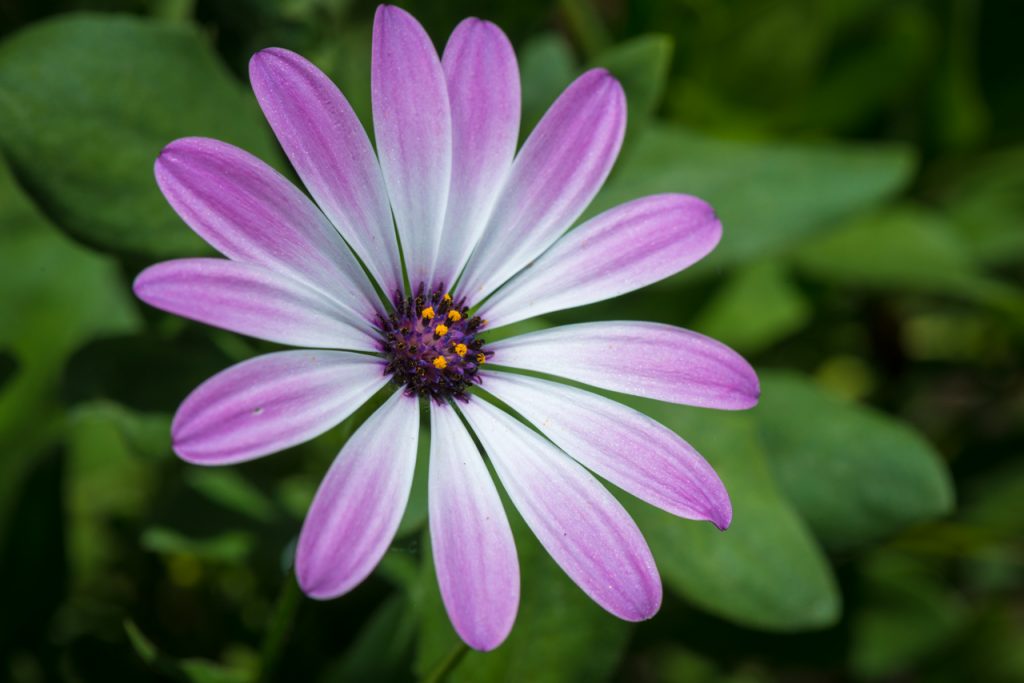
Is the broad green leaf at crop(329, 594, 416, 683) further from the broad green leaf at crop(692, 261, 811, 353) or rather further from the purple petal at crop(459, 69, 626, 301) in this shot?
the broad green leaf at crop(692, 261, 811, 353)

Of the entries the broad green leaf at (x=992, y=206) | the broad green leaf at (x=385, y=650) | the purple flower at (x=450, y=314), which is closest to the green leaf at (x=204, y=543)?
the broad green leaf at (x=385, y=650)

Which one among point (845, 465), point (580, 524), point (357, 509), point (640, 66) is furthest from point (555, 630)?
point (640, 66)

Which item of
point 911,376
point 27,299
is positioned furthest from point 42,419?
point 911,376

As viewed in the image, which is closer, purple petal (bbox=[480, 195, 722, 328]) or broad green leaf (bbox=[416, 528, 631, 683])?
purple petal (bbox=[480, 195, 722, 328])

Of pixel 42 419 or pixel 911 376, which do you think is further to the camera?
pixel 911 376

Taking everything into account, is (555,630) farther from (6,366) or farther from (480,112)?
(6,366)

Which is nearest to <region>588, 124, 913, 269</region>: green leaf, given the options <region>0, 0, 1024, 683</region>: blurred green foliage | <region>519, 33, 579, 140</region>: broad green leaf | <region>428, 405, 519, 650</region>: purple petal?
<region>0, 0, 1024, 683</region>: blurred green foliage

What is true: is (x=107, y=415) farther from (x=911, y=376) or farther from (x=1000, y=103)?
(x=1000, y=103)
